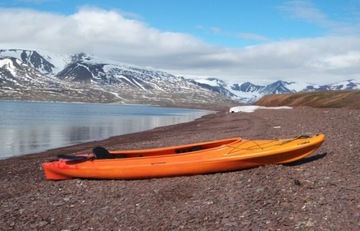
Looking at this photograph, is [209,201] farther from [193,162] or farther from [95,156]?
[95,156]

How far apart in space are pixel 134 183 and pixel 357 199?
6865 mm

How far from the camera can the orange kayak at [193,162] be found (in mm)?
12674

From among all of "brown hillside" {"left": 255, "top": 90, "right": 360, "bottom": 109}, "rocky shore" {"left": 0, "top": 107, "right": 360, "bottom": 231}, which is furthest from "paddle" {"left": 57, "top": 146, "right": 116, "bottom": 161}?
"brown hillside" {"left": 255, "top": 90, "right": 360, "bottom": 109}

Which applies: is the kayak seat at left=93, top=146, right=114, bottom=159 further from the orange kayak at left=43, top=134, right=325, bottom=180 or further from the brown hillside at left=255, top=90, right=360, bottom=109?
the brown hillside at left=255, top=90, right=360, bottom=109

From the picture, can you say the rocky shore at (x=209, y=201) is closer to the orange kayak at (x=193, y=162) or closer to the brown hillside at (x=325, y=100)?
the orange kayak at (x=193, y=162)

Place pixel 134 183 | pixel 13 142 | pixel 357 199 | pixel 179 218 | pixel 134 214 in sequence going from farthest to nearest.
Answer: pixel 13 142
pixel 134 183
pixel 134 214
pixel 179 218
pixel 357 199

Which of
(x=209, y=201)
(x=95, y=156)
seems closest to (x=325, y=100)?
(x=95, y=156)

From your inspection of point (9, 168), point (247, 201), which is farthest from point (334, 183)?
point (9, 168)

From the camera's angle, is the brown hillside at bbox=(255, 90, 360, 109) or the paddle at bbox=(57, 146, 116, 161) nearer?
the paddle at bbox=(57, 146, 116, 161)

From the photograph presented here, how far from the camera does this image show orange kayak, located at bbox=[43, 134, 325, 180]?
41.6 feet

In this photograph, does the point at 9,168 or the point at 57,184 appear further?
the point at 9,168

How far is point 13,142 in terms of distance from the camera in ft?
106

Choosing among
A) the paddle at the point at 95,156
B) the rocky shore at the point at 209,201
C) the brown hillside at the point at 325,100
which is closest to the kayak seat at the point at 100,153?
the paddle at the point at 95,156

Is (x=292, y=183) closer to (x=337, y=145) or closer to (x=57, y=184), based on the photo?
(x=337, y=145)
